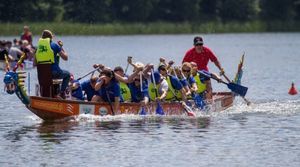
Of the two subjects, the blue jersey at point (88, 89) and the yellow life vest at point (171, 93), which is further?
the yellow life vest at point (171, 93)

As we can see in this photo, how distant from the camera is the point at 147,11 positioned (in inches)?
3499

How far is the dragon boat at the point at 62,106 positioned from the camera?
75.4 ft

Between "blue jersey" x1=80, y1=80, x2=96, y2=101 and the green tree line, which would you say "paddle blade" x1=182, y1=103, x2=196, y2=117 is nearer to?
"blue jersey" x1=80, y1=80, x2=96, y2=101

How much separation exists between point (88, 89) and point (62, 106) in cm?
130

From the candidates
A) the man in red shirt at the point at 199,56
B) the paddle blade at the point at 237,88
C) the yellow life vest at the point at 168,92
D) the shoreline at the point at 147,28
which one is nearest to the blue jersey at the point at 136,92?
the yellow life vest at the point at 168,92

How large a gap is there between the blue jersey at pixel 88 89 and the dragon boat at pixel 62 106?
2.01 feet

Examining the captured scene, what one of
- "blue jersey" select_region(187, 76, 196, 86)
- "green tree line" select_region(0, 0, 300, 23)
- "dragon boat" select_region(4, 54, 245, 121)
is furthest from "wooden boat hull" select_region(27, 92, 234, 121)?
"green tree line" select_region(0, 0, 300, 23)

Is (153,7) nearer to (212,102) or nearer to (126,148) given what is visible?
(212,102)

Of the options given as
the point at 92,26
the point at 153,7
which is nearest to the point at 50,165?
the point at 92,26

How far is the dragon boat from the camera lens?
23.0 m

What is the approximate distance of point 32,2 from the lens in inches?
3150

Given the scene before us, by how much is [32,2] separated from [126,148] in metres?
60.5

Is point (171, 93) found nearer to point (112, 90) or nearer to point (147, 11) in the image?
point (112, 90)

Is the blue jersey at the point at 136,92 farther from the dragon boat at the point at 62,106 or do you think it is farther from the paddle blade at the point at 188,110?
the paddle blade at the point at 188,110
